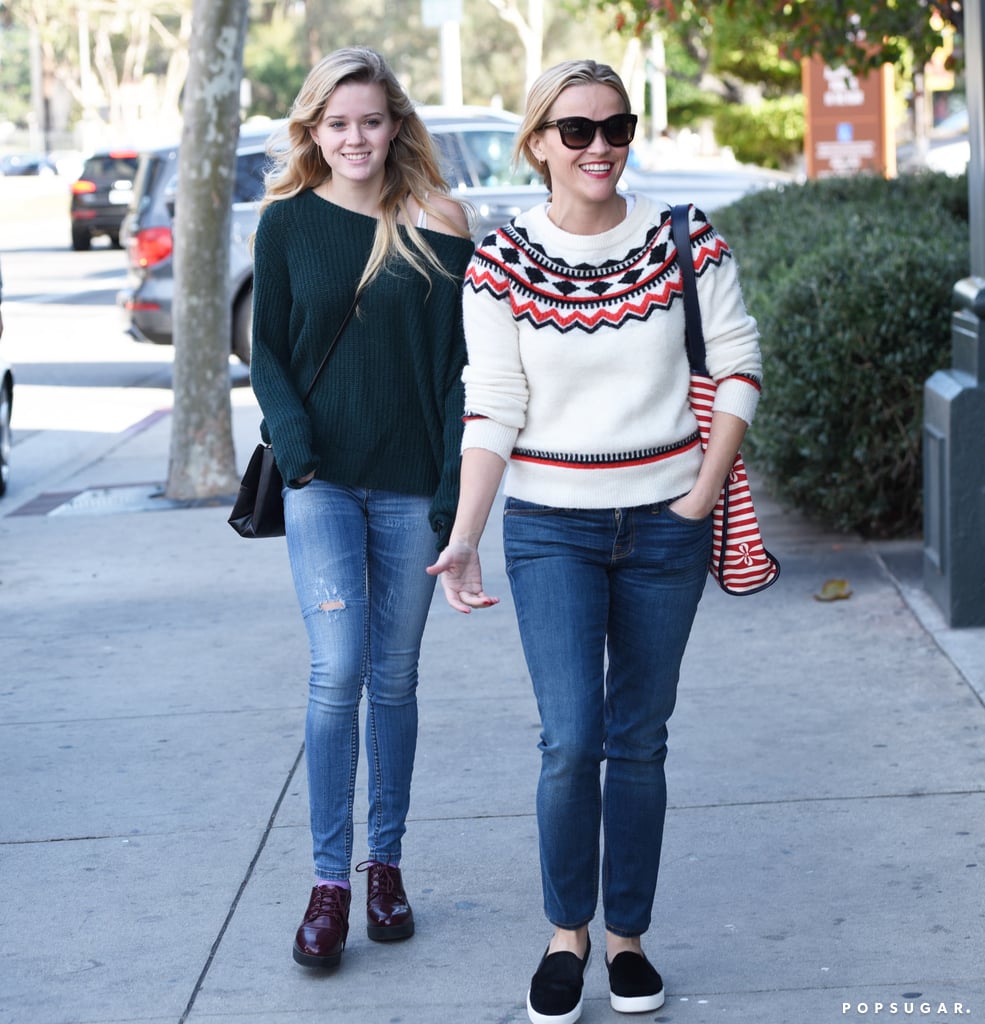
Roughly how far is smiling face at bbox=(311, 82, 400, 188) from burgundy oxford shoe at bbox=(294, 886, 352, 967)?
4.94 ft

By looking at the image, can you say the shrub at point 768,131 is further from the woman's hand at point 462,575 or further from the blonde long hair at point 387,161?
the woman's hand at point 462,575

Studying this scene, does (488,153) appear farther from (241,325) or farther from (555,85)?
(555,85)

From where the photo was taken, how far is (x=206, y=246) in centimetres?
895

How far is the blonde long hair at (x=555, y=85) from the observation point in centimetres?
326

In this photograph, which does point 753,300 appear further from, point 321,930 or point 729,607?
point 321,930

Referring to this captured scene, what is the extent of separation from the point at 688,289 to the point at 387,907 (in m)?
1.52

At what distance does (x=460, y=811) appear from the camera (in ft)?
15.3

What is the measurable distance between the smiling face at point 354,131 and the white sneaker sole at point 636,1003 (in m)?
1.74

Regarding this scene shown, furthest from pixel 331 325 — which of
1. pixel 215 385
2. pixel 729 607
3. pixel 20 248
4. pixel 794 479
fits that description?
pixel 20 248

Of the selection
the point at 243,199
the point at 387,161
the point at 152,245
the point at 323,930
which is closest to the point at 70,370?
the point at 152,245

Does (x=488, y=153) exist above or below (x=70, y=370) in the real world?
above

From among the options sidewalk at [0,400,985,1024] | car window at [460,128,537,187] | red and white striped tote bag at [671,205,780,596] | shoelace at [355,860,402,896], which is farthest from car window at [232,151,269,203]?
red and white striped tote bag at [671,205,780,596]

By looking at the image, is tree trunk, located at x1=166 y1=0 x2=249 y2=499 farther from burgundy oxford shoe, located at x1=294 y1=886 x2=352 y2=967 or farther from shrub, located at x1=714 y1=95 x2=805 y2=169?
shrub, located at x1=714 y1=95 x2=805 y2=169

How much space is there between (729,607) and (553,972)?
11.1ft
